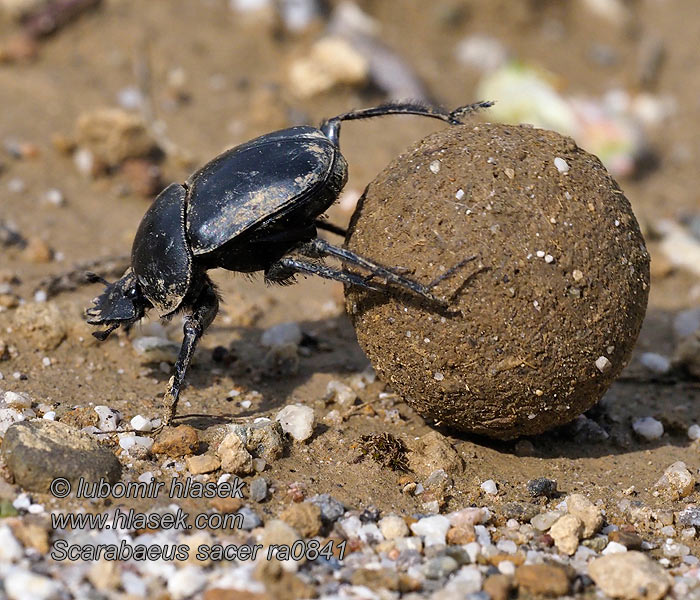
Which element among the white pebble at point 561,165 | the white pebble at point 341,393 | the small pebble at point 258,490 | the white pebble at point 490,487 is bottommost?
the small pebble at point 258,490

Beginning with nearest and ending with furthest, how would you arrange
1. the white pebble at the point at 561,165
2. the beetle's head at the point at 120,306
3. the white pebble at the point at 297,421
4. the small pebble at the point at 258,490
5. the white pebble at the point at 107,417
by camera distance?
the small pebble at the point at 258,490 → the white pebble at the point at 561,165 → the white pebble at the point at 107,417 → the white pebble at the point at 297,421 → the beetle's head at the point at 120,306

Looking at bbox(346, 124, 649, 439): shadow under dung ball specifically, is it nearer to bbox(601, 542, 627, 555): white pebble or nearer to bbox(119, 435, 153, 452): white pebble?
bbox(601, 542, 627, 555): white pebble

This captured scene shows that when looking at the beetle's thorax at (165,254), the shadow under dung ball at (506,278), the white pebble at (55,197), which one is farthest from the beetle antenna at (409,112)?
the white pebble at (55,197)

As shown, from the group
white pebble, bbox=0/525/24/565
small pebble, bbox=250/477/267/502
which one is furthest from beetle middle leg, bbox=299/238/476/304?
white pebble, bbox=0/525/24/565

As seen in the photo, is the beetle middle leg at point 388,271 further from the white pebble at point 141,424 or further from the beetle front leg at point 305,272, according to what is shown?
the white pebble at point 141,424

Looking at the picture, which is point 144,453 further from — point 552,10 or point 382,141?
point 552,10

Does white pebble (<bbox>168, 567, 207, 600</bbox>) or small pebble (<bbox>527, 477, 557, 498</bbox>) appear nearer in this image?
white pebble (<bbox>168, 567, 207, 600</bbox>)
